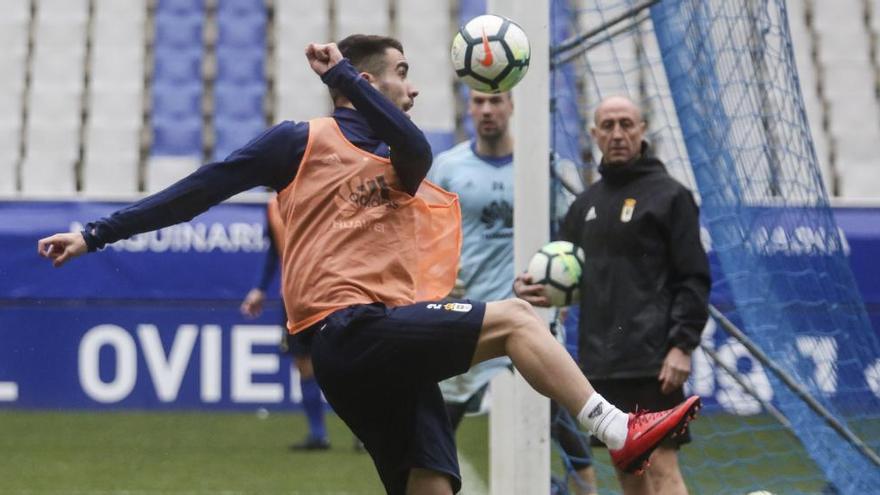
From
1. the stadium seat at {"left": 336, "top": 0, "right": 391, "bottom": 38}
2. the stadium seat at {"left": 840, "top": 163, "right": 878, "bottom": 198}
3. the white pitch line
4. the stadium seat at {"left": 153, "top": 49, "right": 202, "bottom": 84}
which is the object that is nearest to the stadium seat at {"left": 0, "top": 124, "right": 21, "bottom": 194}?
the stadium seat at {"left": 153, "top": 49, "right": 202, "bottom": 84}

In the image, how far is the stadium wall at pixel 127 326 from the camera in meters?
11.3

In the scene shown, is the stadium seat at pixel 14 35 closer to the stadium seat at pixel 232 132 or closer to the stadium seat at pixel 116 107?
the stadium seat at pixel 116 107

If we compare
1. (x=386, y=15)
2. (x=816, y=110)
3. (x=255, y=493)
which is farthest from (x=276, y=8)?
(x=255, y=493)

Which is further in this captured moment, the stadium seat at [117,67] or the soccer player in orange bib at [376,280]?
the stadium seat at [117,67]

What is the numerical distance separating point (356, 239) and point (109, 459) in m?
5.17

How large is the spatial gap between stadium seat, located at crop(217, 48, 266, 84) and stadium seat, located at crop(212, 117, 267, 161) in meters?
0.59

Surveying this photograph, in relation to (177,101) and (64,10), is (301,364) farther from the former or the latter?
(64,10)

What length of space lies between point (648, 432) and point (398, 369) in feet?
2.54

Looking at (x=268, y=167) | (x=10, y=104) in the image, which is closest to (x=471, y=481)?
(x=268, y=167)

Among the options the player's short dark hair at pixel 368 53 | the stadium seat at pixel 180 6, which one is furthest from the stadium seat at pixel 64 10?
the player's short dark hair at pixel 368 53

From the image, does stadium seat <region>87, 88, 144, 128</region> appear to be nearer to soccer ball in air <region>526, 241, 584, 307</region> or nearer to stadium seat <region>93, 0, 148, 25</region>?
stadium seat <region>93, 0, 148, 25</region>

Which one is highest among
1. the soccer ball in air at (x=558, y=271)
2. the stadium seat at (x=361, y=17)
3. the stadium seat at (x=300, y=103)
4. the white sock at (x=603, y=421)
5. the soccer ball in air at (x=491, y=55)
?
the stadium seat at (x=361, y=17)

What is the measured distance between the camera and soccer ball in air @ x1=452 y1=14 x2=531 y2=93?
223 inches

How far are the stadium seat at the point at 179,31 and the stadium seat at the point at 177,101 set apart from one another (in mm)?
514
